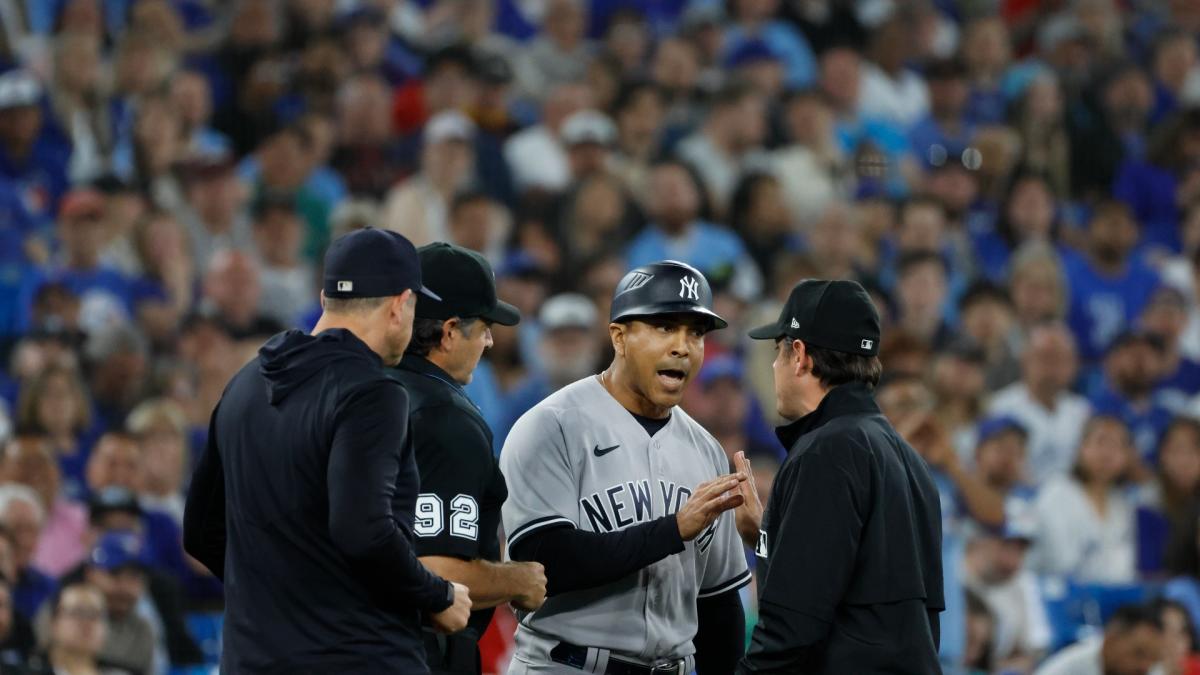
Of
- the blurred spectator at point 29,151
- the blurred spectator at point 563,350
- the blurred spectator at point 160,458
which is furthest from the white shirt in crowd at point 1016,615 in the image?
the blurred spectator at point 29,151

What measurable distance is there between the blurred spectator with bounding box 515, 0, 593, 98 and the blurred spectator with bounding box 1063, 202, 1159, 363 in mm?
3779

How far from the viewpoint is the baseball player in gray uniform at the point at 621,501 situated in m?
4.54

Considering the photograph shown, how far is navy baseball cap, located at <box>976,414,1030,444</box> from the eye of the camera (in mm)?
9219

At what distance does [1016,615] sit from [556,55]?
5983 millimetres

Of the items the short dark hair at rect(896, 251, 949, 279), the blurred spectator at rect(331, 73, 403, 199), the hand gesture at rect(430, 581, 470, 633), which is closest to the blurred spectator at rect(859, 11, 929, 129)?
the short dark hair at rect(896, 251, 949, 279)

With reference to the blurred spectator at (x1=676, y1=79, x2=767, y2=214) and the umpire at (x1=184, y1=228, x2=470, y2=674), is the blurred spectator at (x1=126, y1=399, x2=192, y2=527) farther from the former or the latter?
the blurred spectator at (x1=676, y1=79, x2=767, y2=214)

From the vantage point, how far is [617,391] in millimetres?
4832

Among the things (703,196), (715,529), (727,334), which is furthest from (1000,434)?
(715,529)

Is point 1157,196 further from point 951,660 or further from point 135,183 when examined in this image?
point 135,183

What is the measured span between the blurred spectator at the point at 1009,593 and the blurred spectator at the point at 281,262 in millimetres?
4012

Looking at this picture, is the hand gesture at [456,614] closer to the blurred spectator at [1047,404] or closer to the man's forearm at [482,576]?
the man's forearm at [482,576]

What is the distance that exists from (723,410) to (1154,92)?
6.79 m

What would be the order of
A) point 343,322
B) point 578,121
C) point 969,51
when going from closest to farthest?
point 343,322 < point 578,121 < point 969,51

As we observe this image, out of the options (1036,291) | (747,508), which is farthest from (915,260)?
(747,508)
